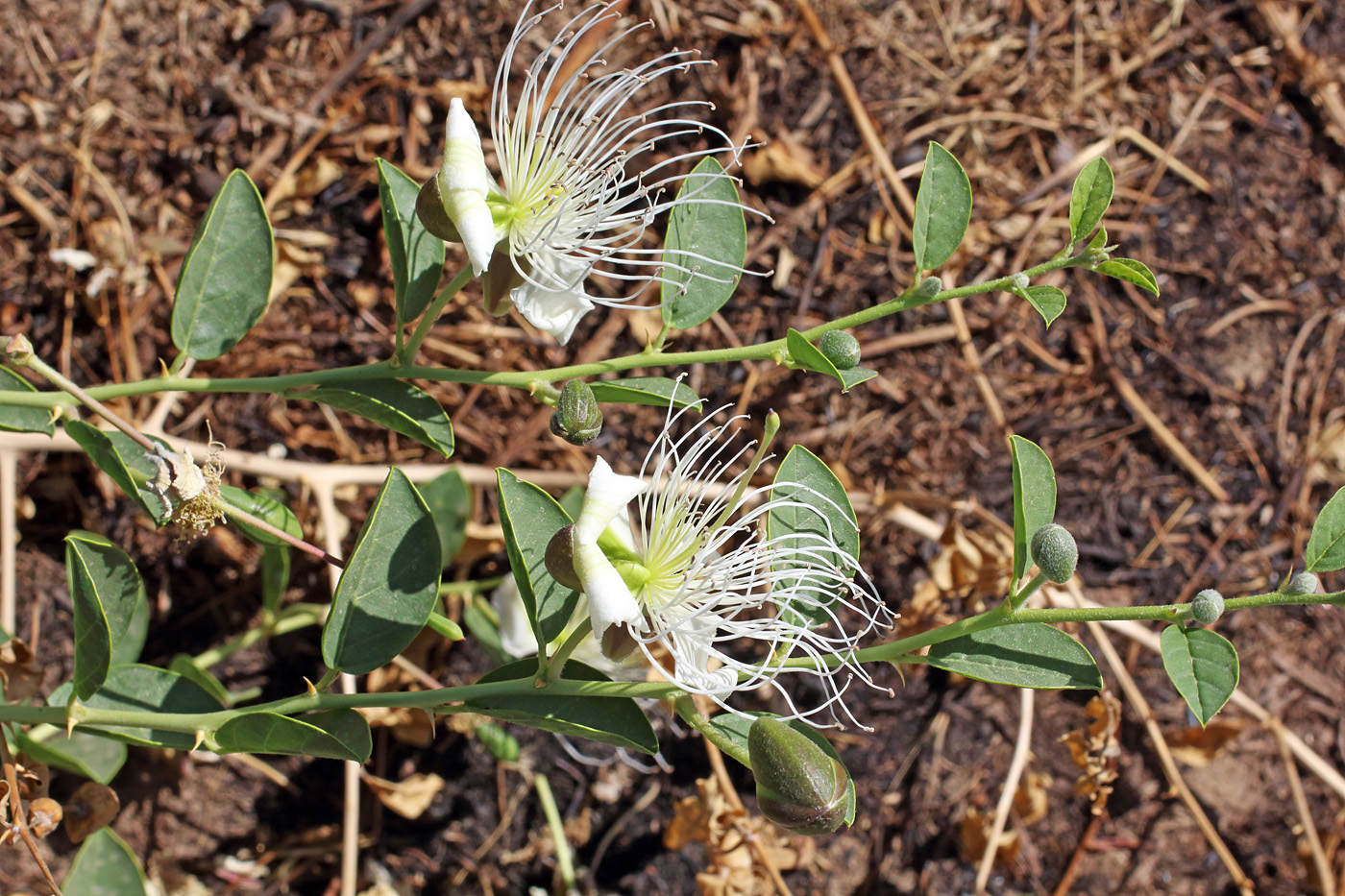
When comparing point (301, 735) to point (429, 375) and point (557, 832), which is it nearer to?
point (429, 375)

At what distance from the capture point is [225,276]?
1.57 meters

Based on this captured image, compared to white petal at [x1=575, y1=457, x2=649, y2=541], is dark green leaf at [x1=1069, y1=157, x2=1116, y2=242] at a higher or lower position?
higher

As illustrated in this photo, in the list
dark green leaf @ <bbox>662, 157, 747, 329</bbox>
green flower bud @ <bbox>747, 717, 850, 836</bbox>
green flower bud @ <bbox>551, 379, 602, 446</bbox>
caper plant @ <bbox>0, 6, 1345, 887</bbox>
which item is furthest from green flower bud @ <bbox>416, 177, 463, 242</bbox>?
green flower bud @ <bbox>747, 717, 850, 836</bbox>

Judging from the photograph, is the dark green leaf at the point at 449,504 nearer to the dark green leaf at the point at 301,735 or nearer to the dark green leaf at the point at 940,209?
the dark green leaf at the point at 301,735

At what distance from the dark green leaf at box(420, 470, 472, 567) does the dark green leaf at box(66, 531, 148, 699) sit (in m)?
0.58

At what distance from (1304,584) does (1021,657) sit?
1.15 feet

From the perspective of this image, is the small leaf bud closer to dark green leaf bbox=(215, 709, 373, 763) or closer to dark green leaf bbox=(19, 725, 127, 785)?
dark green leaf bbox=(215, 709, 373, 763)

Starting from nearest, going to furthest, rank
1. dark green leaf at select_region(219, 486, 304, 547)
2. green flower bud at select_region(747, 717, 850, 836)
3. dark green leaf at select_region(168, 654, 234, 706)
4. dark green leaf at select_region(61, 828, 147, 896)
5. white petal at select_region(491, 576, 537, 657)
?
green flower bud at select_region(747, 717, 850, 836)
dark green leaf at select_region(219, 486, 304, 547)
dark green leaf at select_region(168, 654, 234, 706)
dark green leaf at select_region(61, 828, 147, 896)
white petal at select_region(491, 576, 537, 657)

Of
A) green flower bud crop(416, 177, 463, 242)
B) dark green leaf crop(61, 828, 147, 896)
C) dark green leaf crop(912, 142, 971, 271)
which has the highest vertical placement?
green flower bud crop(416, 177, 463, 242)

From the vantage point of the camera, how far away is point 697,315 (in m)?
1.58

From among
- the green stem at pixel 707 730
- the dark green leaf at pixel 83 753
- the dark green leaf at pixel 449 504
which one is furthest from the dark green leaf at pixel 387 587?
the dark green leaf at pixel 83 753

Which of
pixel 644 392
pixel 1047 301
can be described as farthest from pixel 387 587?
pixel 1047 301

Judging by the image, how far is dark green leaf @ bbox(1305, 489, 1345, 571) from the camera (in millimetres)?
1268

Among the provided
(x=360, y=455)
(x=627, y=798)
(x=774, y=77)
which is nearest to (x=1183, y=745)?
(x=627, y=798)
